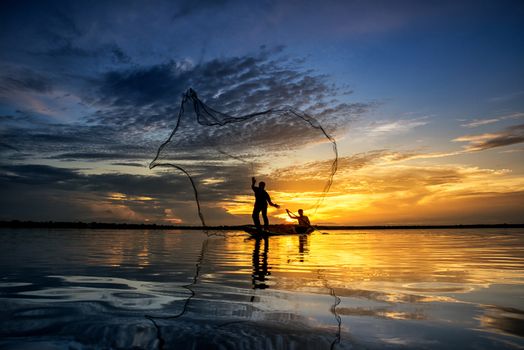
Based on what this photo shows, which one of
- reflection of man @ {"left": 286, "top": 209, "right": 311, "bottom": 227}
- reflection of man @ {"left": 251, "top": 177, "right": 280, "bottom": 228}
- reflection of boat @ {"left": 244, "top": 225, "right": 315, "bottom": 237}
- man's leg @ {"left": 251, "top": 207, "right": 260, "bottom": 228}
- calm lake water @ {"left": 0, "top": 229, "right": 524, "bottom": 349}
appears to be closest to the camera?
calm lake water @ {"left": 0, "top": 229, "right": 524, "bottom": 349}

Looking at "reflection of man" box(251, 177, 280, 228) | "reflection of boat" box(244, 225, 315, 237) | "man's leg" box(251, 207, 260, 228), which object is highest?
"reflection of man" box(251, 177, 280, 228)

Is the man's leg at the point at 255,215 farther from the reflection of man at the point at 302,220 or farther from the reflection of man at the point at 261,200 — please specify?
the reflection of man at the point at 302,220

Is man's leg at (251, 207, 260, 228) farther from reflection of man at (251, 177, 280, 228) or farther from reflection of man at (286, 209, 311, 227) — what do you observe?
reflection of man at (286, 209, 311, 227)

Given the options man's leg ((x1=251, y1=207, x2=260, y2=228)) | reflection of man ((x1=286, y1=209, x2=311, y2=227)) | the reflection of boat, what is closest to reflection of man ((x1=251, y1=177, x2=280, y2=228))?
man's leg ((x1=251, y1=207, x2=260, y2=228))

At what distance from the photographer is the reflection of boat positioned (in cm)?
2526

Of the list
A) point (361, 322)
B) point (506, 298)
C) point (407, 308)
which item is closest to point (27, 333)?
point (361, 322)

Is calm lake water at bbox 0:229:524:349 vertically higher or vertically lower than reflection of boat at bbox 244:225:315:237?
lower

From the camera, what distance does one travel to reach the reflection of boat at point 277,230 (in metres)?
25.3

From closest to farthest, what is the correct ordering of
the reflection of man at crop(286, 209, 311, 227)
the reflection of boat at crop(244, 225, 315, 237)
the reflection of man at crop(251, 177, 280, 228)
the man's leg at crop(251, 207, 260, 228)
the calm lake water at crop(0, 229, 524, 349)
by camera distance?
the calm lake water at crop(0, 229, 524, 349) < the reflection of man at crop(251, 177, 280, 228) < the man's leg at crop(251, 207, 260, 228) < the reflection of boat at crop(244, 225, 315, 237) < the reflection of man at crop(286, 209, 311, 227)

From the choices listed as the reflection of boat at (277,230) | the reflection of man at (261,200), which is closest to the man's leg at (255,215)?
the reflection of man at (261,200)

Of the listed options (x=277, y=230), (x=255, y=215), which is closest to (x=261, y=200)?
(x=255, y=215)

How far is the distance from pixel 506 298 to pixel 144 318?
5.27m

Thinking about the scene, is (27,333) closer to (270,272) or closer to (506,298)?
(270,272)

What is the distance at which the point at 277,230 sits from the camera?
96.0 feet
